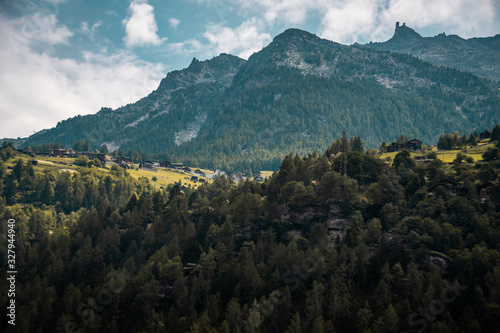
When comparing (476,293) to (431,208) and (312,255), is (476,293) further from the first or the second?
(312,255)

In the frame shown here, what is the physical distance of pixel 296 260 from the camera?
79.0 m

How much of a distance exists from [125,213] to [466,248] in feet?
314

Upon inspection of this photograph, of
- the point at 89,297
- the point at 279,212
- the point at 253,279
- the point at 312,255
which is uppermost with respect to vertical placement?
the point at 279,212

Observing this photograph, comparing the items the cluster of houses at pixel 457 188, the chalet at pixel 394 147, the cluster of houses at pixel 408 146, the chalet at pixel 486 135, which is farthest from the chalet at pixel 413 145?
the cluster of houses at pixel 457 188

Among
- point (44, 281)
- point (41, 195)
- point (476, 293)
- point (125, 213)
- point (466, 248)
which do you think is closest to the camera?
point (476, 293)

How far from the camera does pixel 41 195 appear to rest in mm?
175250

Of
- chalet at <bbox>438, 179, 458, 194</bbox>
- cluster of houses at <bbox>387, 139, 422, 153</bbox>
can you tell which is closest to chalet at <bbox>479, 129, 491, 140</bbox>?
cluster of houses at <bbox>387, 139, 422, 153</bbox>

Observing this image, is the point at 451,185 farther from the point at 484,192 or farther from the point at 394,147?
the point at 394,147

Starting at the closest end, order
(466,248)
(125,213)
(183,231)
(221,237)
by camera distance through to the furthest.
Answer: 1. (466,248)
2. (221,237)
3. (183,231)
4. (125,213)

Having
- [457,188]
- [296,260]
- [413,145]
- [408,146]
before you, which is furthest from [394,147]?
[296,260]

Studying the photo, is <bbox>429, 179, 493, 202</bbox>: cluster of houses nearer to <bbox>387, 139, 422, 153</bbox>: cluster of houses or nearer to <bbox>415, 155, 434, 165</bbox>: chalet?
<bbox>415, 155, 434, 165</bbox>: chalet

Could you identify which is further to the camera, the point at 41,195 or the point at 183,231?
the point at 41,195

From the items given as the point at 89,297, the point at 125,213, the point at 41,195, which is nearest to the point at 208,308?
the point at 89,297

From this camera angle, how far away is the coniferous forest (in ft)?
218
